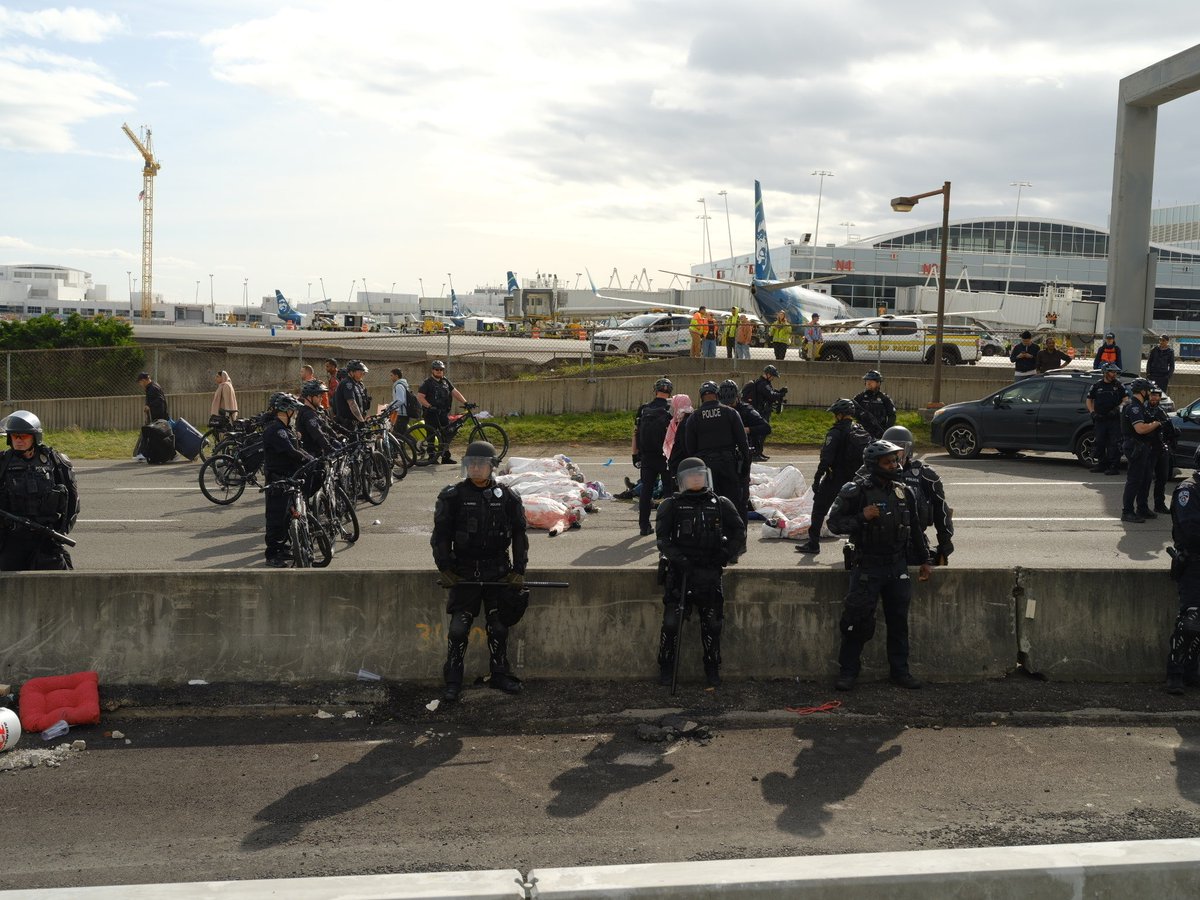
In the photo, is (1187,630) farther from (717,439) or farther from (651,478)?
(651,478)

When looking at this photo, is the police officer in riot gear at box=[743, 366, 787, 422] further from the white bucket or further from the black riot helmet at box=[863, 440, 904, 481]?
the white bucket

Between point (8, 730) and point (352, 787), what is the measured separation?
88.0 inches

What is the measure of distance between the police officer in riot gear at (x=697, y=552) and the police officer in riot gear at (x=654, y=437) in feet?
15.5

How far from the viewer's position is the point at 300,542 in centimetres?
1120

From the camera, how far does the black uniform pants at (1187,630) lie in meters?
7.78

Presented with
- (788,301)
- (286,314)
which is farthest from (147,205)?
(788,301)

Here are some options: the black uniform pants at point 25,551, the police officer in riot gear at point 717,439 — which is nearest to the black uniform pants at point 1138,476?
the police officer in riot gear at point 717,439

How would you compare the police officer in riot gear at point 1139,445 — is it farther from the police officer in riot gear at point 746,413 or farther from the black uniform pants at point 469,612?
the black uniform pants at point 469,612

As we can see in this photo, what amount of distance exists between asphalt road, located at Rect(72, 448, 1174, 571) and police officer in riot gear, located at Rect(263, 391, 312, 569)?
0.72 m

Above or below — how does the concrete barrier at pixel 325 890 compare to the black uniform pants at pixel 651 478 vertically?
below

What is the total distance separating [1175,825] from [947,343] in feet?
100

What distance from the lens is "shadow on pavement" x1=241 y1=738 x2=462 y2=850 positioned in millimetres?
5835

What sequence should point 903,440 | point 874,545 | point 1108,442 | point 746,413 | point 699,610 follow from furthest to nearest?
1. point 1108,442
2. point 746,413
3. point 903,440
4. point 699,610
5. point 874,545

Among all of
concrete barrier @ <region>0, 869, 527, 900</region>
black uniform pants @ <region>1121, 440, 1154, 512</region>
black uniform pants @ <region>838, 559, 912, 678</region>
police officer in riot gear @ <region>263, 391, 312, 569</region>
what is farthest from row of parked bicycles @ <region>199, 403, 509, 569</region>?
black uniform pants @ <region>1121, 440, 1154, 512</region>
